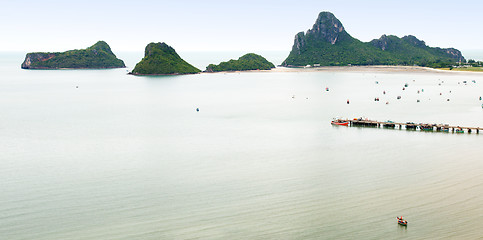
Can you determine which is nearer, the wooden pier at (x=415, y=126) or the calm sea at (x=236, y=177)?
the calm sea at (x=236, y=177)

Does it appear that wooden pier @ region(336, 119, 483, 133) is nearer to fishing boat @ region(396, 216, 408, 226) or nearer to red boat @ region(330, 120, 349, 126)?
red boat @ region(330, 120, 349, 126)

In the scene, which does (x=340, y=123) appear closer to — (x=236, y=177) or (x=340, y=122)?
(x=340, y=122)

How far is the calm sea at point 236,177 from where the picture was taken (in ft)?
133

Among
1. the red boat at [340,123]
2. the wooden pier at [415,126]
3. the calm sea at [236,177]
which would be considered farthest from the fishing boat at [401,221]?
the red boat at [340,123]

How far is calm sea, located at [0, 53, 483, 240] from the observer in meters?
40.5

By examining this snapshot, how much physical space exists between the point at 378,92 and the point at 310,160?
108964 millimetres

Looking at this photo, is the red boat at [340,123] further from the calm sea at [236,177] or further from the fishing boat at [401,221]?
the fishing boat at [401,221]

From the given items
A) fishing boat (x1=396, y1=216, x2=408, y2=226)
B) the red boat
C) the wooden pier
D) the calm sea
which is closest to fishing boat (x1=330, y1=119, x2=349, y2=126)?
the red boat

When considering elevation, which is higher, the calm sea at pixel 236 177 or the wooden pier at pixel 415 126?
the wooden pier at pixel 415 126

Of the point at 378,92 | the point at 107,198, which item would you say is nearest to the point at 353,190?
the point at 107,198

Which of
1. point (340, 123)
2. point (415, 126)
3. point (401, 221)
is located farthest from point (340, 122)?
point (401, 221)

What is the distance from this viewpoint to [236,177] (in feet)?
182

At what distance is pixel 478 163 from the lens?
2402 inches

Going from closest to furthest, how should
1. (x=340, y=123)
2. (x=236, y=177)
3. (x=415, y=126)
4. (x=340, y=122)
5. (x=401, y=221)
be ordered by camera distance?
(x=401, y=221) → (x=236, y=177) → (x=415, y=126) → (x=340, y=123) → (x=340, y=122)
